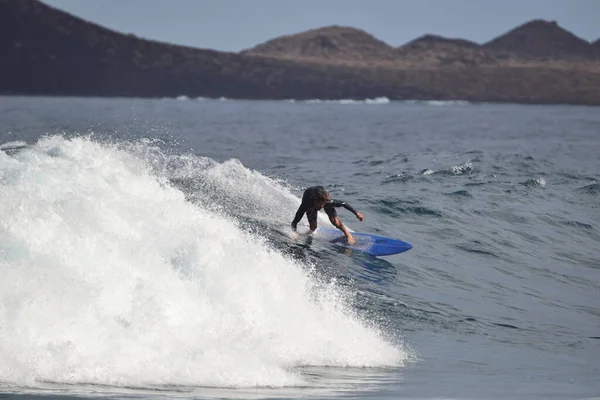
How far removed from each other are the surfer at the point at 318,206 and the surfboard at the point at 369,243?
6.5 inches

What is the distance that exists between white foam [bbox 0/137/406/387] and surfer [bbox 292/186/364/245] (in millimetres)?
3717

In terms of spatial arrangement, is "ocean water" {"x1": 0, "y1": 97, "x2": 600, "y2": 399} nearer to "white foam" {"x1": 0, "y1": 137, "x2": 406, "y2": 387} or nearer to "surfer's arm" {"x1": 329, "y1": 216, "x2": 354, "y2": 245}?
"white foam" {"x1": 0, "y1": 137, "x2": 406, "y2": 387}

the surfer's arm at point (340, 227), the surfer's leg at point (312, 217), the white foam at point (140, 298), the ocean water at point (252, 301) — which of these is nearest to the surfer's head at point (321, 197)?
the surfer's leg at point (312, 217)

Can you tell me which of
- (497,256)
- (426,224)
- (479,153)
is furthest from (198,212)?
(479,153)

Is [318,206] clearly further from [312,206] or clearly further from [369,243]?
[369,243]

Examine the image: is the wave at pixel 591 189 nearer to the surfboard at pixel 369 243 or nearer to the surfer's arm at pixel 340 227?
the surfboard at pixel 369 243

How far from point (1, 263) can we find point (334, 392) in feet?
12.4

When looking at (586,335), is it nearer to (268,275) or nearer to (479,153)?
(268,275)

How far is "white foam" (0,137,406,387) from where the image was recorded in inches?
340

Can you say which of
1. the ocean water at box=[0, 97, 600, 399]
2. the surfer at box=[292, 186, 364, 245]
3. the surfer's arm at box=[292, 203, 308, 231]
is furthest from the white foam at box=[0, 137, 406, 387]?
the surfer's arm at box=[292, 203, 308, 231]

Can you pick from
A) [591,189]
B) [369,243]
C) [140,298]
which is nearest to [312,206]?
[369,243]

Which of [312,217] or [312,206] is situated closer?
[312,206]

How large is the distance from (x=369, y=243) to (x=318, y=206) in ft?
4.48

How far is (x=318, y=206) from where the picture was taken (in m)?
17.2
